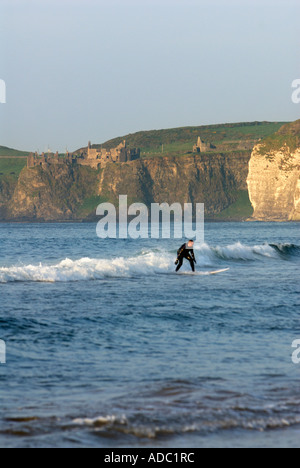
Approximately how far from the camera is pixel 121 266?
106 feet

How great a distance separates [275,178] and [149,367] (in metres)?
172

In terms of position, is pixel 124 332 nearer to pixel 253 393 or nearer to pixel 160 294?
pixel 253 393

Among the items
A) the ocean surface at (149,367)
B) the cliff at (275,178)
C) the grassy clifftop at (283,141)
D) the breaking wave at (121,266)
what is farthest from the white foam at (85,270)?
the grassy clifftop at (283,141)

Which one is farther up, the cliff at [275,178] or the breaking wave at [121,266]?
the cliff at [275,178]

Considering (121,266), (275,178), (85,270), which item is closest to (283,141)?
(275,178)

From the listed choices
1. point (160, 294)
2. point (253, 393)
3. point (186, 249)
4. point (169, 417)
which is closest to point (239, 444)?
point (169, 417)

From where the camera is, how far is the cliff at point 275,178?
17888 cm

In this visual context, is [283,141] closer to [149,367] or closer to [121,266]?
[121,266]

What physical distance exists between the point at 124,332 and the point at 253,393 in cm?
559

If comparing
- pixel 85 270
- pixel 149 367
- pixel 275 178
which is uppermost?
pixel 275 178

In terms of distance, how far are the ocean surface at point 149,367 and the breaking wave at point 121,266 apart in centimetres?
327

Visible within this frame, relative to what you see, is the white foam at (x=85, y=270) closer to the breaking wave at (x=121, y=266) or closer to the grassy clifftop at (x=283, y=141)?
the breaking wave at (x=121, y=266)

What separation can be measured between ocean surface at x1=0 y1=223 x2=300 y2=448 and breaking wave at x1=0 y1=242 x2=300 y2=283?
3.27 metres

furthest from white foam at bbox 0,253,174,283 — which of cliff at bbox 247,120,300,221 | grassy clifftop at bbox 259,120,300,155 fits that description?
grassy clifftop at bbox 259,120,300,155
